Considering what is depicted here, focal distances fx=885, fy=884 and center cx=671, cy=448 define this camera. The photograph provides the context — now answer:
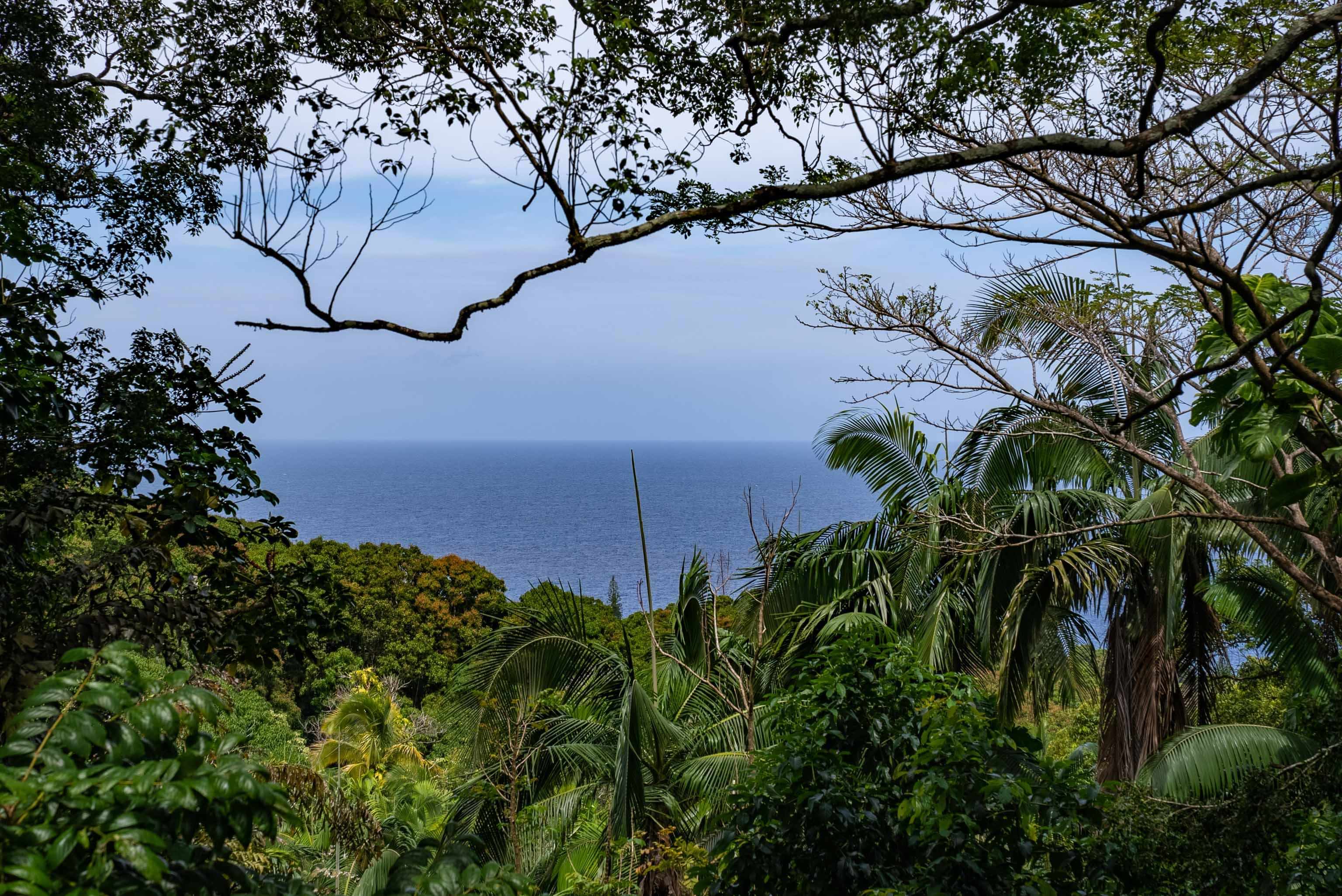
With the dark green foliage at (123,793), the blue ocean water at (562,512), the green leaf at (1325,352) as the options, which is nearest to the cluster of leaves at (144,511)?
the dark green foliage at (123,793)

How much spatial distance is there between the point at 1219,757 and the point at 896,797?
13.6 ft

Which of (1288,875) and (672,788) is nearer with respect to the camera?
(1288,875)

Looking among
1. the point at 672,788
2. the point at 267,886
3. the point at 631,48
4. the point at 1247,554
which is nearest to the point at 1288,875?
the point at 672,788

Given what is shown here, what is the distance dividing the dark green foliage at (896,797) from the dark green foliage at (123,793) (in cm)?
216

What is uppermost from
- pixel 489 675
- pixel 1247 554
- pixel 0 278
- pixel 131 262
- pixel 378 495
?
pixel 378 495

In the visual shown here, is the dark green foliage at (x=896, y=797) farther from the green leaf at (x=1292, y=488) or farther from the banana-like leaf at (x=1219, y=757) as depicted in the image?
the banana-like leaf at (x=1219, y=757)

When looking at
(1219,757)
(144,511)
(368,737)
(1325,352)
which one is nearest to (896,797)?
(1325,352)

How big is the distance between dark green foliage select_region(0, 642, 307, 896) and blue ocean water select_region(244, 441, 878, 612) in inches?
291

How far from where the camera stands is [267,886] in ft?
4.90

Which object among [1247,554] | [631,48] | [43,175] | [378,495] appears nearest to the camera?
[631,48]

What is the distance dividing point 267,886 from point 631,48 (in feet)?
11.8

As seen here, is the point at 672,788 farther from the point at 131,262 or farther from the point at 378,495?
the point at 378,495

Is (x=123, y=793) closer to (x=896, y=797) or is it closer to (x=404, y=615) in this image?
(x=896, y=797)

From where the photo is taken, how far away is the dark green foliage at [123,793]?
3.80 ft
